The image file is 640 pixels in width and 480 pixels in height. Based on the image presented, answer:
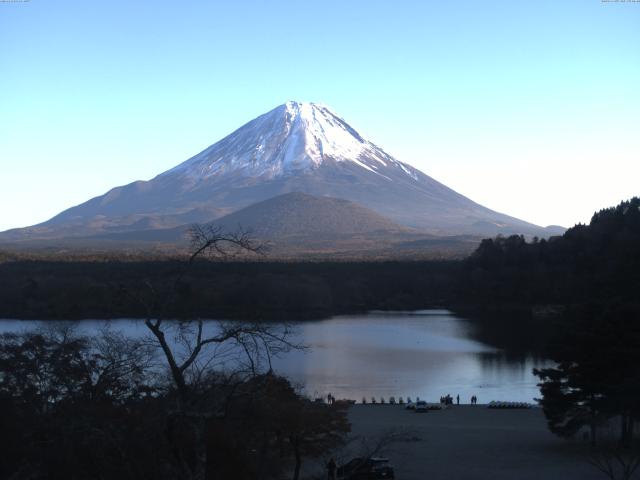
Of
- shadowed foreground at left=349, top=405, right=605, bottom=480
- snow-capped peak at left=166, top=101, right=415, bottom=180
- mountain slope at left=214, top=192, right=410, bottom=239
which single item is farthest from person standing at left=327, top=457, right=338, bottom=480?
snow-capped peak at left=166, top=101, right=415, bottom=180

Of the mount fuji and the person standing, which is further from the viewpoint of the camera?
the mount fuji

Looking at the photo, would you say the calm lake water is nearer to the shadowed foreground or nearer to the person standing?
the shadowed foreground

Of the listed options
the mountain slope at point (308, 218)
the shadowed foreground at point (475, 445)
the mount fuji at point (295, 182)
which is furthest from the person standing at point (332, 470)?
the mount fuji at point (295, 182)

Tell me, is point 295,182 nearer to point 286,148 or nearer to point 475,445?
point 286,148

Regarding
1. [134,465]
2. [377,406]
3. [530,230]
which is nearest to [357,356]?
[377,406]

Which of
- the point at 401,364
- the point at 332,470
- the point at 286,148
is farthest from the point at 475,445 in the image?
the point at 286,148

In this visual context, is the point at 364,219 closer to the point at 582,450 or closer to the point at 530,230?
the point at 530,230
